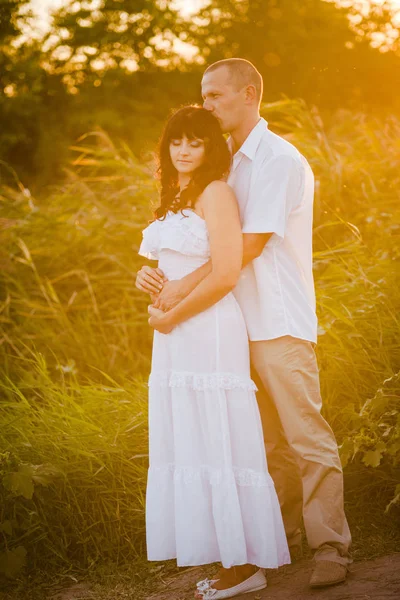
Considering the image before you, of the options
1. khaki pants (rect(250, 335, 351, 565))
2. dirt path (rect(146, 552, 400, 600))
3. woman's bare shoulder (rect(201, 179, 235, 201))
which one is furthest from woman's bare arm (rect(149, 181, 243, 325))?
dirt path (rect(146, 552, 400, 600))

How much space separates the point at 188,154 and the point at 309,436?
117 cm

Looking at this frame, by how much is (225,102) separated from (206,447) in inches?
53.5

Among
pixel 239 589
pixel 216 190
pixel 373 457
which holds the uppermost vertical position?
pixel 216 190

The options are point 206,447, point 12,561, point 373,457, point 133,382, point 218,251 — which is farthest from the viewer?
point 133,382

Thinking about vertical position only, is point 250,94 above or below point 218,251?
above

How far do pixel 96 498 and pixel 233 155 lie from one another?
177 centimetres

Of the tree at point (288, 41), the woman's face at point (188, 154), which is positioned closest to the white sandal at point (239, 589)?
the woman's face at point (188, 154)

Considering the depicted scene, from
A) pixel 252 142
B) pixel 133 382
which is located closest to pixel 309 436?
pixel 252 142

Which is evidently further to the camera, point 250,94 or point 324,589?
point 250,94

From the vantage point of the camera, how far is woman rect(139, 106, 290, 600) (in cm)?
281

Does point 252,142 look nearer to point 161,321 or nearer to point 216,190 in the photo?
point 216,190

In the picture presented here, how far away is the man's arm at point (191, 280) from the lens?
2.84 metres

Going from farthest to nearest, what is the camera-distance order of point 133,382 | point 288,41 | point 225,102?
1. point 288,41
2. point 133,382
3. point 225,102

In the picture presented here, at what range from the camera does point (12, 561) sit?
3.33 meters
